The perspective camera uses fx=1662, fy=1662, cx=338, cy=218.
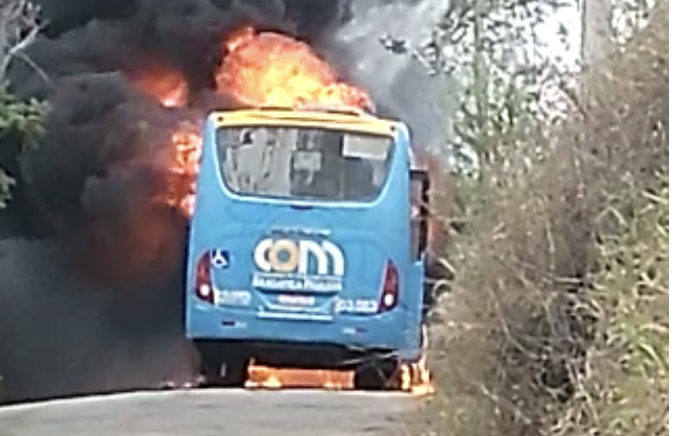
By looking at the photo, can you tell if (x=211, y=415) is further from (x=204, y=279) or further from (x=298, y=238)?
(x=204, y=279)

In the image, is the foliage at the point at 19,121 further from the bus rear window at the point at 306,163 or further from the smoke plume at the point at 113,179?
the smoke plume at the point at 113,179

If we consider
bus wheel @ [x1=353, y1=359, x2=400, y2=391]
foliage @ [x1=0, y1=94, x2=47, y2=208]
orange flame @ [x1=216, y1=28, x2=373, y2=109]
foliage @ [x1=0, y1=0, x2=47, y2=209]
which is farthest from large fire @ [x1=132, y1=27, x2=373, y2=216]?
bus wheel @ [x1=353, y1=359, x2=400, y2=391]

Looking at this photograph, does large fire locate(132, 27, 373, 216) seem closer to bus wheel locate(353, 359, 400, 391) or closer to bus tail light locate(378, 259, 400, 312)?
bus tail light locate(378, 259, 400, 312)

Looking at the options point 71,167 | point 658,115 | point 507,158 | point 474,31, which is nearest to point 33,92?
point 71,167

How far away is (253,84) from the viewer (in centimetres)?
1510

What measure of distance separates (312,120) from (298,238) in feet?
3.44

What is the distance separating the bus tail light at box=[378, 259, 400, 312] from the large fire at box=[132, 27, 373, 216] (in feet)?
6.65

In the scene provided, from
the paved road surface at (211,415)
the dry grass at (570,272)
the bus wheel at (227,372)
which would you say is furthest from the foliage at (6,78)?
the dry grass at (570,272)

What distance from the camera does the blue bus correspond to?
1253 centimetres

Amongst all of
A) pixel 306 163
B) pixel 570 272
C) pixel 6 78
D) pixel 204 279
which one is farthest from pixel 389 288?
pixel 570 272

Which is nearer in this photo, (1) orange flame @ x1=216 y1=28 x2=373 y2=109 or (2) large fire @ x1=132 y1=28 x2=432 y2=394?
(2) large fire @ x1=132 y1=28 x2=432 y2=394

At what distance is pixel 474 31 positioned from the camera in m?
→ 9.44

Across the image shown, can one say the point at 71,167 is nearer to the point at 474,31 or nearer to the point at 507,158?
the point at 474,31

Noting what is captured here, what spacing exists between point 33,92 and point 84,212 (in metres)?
1.52
